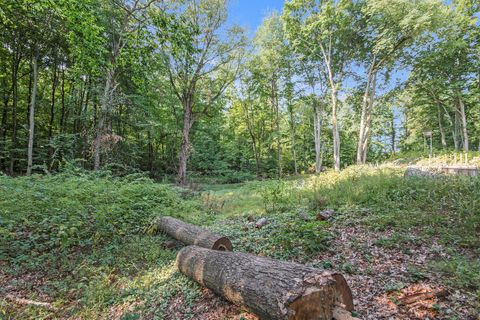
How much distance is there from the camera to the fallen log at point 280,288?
189 cm

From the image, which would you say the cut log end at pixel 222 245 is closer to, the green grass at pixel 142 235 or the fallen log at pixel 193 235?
the fallen log at pixel 193 235

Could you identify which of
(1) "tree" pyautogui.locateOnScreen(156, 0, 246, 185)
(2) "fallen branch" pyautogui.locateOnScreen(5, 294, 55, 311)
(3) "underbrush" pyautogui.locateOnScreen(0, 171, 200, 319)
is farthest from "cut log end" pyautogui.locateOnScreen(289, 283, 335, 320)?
(1) "tree" pyautogui.locateOnScreen(156, 0, 246, 185)

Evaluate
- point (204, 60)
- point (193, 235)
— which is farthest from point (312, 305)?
point (204, 60)

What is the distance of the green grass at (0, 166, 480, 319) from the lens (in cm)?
295

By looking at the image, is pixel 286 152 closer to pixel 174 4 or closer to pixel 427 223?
pixel 174 4

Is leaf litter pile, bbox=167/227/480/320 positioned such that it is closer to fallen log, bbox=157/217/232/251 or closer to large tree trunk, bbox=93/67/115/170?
fallen log, bbox=157/217/232/251

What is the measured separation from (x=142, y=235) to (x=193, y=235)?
1457mm

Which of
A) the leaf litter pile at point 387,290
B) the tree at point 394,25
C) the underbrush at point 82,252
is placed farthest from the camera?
the tree at point 394,25

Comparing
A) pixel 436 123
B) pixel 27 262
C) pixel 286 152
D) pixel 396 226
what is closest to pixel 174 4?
pixel 27 262

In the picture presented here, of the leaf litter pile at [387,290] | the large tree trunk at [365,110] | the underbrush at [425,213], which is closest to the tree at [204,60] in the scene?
the large tree trunk at [365,110]

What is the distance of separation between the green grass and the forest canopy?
9.84 ft

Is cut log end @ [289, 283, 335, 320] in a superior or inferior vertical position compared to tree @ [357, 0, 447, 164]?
inferior

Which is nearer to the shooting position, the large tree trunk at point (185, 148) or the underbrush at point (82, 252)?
the underbrush at point (82, 252)

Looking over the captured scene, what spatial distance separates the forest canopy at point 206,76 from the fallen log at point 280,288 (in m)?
5.47
